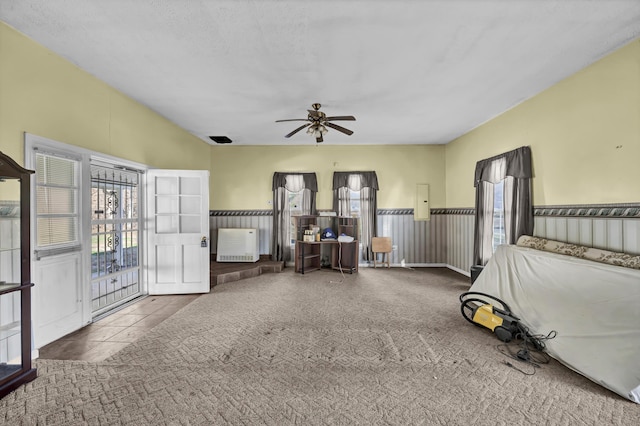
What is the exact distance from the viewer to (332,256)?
6098 mm

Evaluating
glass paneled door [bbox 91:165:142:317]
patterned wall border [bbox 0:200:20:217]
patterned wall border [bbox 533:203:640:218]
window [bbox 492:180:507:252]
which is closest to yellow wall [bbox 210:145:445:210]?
window [bbox 492:180:507:252]

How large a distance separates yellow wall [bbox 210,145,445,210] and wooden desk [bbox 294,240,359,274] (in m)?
1.01

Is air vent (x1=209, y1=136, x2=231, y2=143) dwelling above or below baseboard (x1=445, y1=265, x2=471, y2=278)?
above

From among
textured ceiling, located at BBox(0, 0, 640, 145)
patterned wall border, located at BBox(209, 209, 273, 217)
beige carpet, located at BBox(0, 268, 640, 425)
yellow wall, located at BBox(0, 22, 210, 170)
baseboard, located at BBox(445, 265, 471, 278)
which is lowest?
beige carpet, located at BBox(0, 268, 640, 425)

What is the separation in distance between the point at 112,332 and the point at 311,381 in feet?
7.90

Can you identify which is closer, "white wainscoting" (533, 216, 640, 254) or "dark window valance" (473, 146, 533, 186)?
"white wainscoting" (533, 216, 640, 254)

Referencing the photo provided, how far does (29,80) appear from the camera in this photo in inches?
98.0

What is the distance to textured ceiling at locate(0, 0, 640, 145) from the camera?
211 centimetres

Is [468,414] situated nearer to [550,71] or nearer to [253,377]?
[253,377]

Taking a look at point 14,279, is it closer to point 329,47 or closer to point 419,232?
Result: point 329,47

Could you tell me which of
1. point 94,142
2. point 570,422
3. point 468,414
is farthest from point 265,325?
point 94,142

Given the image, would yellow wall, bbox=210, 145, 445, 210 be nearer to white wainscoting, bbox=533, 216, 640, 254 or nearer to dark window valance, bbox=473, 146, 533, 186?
dark window valance, bbox=473, 146, 533, 186

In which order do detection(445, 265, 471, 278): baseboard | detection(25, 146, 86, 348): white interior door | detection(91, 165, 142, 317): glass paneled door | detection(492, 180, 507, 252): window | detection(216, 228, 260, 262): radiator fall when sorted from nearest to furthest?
detection(25, 146, 86, 348): white interior door → detection(91, 165, 142, 317): glass paneled door → detection(492, 180, 507, 252): window → detection(445, 265, 471, 278): baseboard → detection(216, 228, 260, 262): radiator

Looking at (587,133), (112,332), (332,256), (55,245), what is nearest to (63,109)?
(55,245)
